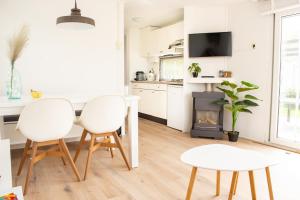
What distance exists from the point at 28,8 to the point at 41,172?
2.29 metres

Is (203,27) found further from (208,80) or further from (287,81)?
(287,81)

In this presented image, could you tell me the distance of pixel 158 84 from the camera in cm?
533

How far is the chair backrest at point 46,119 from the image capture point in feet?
7.34

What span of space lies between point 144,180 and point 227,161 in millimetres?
1066

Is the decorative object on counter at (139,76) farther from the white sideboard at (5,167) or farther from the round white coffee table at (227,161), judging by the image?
the white sideboard at (5,167)

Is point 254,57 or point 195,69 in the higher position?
point 254,57

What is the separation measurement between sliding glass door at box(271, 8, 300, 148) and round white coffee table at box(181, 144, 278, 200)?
2.13 metres

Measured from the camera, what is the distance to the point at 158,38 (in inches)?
223

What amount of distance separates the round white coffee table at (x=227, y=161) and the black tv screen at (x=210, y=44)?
2.62 metres

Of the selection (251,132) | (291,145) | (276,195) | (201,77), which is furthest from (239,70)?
(276,195)

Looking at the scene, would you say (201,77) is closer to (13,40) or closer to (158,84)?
(158,84)

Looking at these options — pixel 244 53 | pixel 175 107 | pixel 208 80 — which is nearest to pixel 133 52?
pixel 175 107

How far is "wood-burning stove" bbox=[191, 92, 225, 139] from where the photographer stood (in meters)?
4.10

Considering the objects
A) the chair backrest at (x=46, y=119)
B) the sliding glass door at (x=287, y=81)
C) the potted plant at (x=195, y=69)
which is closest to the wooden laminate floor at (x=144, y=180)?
the sliding glass door at (x=287, y=81)
